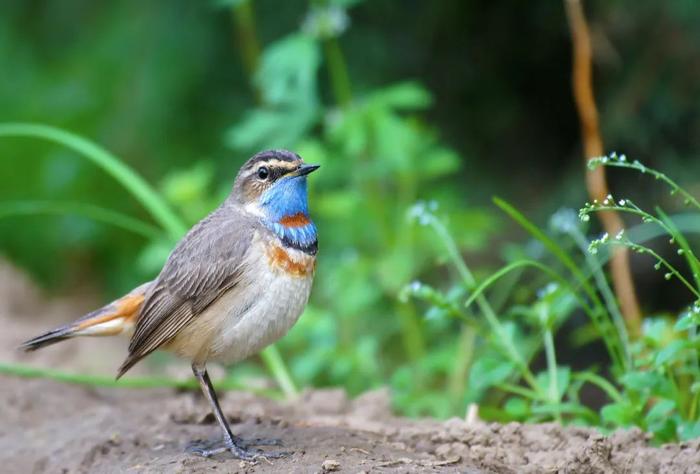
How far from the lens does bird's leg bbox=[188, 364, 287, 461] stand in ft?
13.1

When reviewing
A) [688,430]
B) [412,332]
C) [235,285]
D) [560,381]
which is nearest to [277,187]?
[235,285]

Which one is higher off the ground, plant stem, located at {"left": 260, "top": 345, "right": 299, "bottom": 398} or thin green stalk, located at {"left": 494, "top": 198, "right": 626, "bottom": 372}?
plant stem, located at {"left": 260, "top": 345, "right": 299, "bottom": 398}

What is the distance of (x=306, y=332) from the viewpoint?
6289mm

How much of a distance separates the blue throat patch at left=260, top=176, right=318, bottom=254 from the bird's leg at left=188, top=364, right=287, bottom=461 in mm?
644

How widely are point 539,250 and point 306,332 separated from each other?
55.9 inches

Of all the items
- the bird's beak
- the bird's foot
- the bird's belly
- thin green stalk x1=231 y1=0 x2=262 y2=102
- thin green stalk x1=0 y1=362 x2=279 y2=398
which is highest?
thin green stalk x1=231 y1=0 x2=262 y2=102

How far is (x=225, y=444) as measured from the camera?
4234 mm

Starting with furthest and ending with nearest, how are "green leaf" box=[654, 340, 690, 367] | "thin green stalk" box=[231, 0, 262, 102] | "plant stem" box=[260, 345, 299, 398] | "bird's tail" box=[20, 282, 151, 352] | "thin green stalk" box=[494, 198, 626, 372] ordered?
"thin green stalk" box=[231, 0, 262, 102] < "plant stem" box=[260, 345, 299, 398] < "bird's tail" box=[20, 282, 151, 352] < "thin green stalk" box=[494, 198, 626, 372] < "green leaf" box=[654, 340, 690, 367]

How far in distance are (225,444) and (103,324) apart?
89 cm

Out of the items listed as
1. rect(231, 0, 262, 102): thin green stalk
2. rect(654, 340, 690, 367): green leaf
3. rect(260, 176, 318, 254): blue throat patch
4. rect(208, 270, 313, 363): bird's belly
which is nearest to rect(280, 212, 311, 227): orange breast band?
rect(260, 176, 318, 254): blue throat patch

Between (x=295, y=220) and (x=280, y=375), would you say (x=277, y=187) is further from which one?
(x=280, y=375)

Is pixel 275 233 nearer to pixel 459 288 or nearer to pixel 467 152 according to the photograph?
pixel 459 288

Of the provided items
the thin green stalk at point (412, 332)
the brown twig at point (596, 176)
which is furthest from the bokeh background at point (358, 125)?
the brown twig at point (596, 176)

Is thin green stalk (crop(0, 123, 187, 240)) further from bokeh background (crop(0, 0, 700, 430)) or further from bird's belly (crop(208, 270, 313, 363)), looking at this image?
bird's belly (crop(208, 270, 313, 363))
